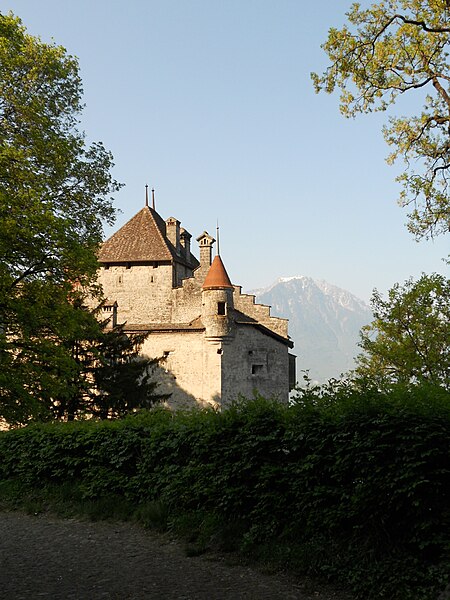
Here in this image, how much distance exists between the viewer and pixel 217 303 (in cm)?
3788

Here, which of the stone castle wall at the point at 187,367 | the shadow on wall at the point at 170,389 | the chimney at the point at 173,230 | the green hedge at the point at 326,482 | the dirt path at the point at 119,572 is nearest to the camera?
the green hedge at the point at 326,482

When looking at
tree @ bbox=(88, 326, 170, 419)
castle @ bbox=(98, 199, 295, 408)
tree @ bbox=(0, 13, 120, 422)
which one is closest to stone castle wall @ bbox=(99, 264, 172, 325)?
castle @ bbox=(98, 199, 295, 408)

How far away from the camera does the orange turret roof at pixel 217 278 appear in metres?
38.2

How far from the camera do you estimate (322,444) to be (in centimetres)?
752

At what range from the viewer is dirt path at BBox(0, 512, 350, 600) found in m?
6.71

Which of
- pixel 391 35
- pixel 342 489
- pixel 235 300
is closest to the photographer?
pixel 342 489

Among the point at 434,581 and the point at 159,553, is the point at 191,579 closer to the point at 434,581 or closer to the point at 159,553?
the point at 159,553

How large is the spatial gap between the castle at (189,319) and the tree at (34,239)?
652 inches

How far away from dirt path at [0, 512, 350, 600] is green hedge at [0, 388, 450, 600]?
0.51 meters

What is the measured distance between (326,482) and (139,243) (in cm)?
3752

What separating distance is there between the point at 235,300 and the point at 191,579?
113 feet

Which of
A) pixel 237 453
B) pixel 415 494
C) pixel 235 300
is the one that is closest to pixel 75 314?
pixel 237 453

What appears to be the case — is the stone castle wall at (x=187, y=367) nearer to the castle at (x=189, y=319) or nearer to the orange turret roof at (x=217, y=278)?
the castle at (x=189, y=319)

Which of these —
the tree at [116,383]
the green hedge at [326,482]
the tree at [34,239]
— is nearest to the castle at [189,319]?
the tree at [116,383]
